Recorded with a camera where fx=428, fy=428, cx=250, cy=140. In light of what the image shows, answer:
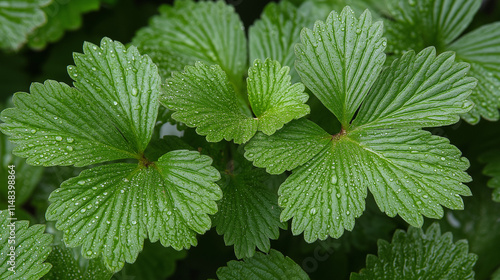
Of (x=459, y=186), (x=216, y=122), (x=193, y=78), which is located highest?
(x=193, y=78)

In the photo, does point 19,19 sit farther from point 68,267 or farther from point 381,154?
point 381,154

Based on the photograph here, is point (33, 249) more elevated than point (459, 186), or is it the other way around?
point (459, 186)

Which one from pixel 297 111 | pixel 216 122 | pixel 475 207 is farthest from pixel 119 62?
pixel 475 207

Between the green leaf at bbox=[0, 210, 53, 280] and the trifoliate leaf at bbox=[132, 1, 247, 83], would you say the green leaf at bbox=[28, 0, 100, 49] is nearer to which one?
the trifoliate leaf at bbox=[132, 1, 247, 83]

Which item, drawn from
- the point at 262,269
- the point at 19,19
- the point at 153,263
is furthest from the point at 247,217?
the point at 19,19

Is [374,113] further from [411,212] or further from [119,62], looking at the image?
[119,62]

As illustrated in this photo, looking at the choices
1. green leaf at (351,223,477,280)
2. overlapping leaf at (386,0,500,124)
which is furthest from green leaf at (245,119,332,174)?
overlapping leaf at (386,0,500,124)

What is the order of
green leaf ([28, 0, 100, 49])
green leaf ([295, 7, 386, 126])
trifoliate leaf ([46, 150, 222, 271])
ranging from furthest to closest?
green leaf ([28, 0, 100, 49]) → green leaf ([295, 7, 386, 126]) → trifoliate leaf ([46, 150, 222, 271])

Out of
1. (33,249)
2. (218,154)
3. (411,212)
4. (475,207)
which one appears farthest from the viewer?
(475,207)
